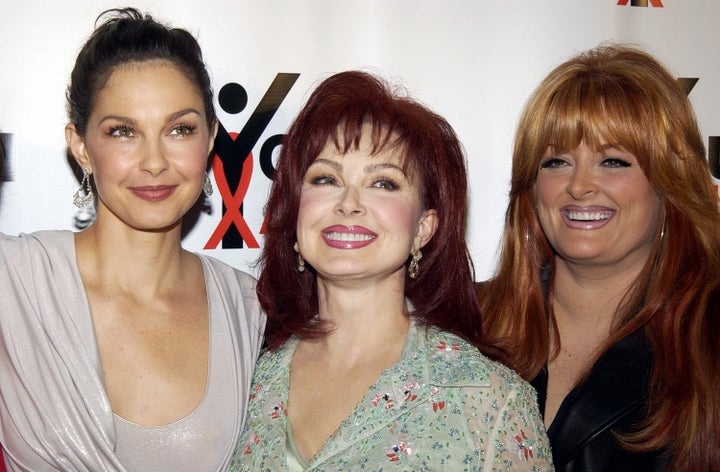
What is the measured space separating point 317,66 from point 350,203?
1.21 meters

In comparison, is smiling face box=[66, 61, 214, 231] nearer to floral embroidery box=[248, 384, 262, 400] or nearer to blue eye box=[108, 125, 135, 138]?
blue eye box=[108, 125, 135, 138]

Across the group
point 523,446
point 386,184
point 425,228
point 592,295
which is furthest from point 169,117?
point 592,295

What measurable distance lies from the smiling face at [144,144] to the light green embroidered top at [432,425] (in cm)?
66

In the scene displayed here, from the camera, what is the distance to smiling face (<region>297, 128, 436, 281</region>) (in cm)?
210

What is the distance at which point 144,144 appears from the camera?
2273 millimetres

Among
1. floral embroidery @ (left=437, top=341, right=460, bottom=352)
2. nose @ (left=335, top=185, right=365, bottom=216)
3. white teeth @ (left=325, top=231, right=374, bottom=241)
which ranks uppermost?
nose @ (left=335, top=185, right=365, bottom=216)

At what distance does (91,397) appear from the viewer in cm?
Answer: 215

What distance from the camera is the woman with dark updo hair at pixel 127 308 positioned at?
2.13 metres

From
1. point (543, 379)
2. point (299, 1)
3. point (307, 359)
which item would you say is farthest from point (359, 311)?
point (299, 1)

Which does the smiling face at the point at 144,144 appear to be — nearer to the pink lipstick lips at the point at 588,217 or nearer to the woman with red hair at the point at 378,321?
the woman with red hair at the point at 378,321

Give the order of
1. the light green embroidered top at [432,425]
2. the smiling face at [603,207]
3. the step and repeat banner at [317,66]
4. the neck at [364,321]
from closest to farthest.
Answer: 1. the light green embroidered top at [432,425]
2. the neck at [364,321]
3. the smiling face at [603,207]
4. the step and repeat banner at [317,66]

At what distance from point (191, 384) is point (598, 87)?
4.81 ft

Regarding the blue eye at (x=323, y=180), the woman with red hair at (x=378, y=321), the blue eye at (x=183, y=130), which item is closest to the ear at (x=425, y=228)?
the woman with red hair at (x=378, y=321)

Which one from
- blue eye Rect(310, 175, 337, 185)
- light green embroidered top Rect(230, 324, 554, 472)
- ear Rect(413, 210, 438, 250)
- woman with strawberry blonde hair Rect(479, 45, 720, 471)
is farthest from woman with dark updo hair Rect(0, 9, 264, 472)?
woman with strawberry blonde hair Rect(479, 45, 720, 471)
